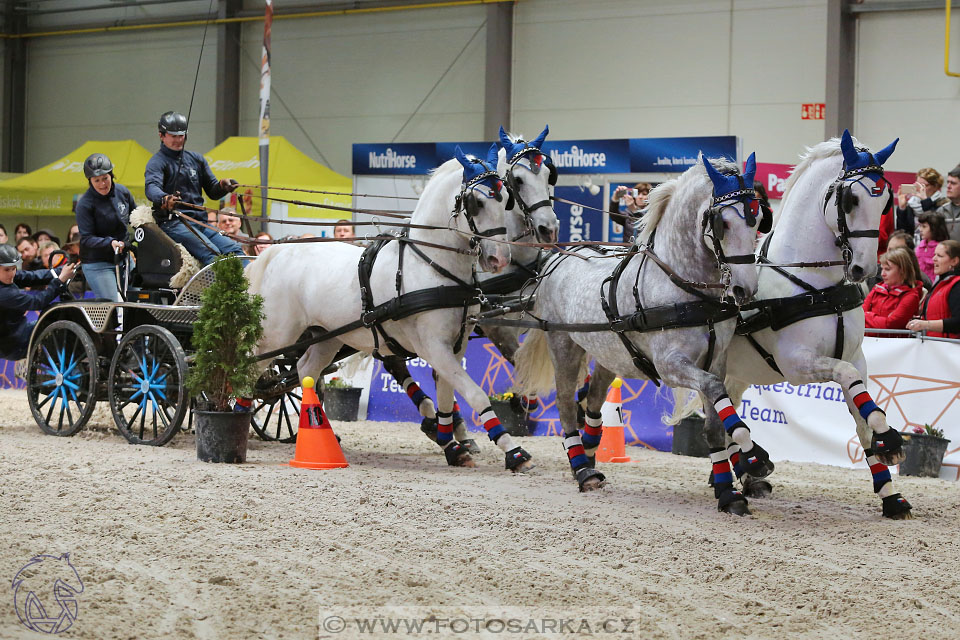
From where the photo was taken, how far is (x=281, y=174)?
16.3m

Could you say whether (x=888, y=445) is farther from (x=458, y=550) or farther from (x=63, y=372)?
(x=63, y=372)

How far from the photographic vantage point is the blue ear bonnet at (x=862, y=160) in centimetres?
550

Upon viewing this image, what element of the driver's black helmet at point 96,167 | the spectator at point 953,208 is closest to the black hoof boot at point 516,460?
the driver's black helmet at point 96,167

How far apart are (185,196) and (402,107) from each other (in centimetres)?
1186

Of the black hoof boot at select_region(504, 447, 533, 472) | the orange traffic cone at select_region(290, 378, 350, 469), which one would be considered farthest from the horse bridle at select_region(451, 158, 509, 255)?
the orange traffic cone at select_region(290, 378, 350, 469)

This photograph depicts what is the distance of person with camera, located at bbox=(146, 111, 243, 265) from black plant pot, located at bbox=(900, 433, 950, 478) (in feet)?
17.3

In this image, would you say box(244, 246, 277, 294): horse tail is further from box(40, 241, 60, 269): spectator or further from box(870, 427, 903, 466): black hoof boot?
box(40, 241, 60, 269): spectator

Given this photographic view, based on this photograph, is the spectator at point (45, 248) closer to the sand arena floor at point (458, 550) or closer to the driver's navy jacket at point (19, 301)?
the driver's navy jacket at point (19, 301)

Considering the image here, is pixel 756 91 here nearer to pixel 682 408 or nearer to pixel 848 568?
pixel 682 408

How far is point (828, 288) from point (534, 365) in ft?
7.29

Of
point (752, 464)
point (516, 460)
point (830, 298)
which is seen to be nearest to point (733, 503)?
point (752, 464)

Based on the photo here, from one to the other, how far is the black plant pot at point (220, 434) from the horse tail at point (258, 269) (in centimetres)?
128

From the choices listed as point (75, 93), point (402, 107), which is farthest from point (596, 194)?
point (75, 93)

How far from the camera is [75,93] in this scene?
75.8 feet
